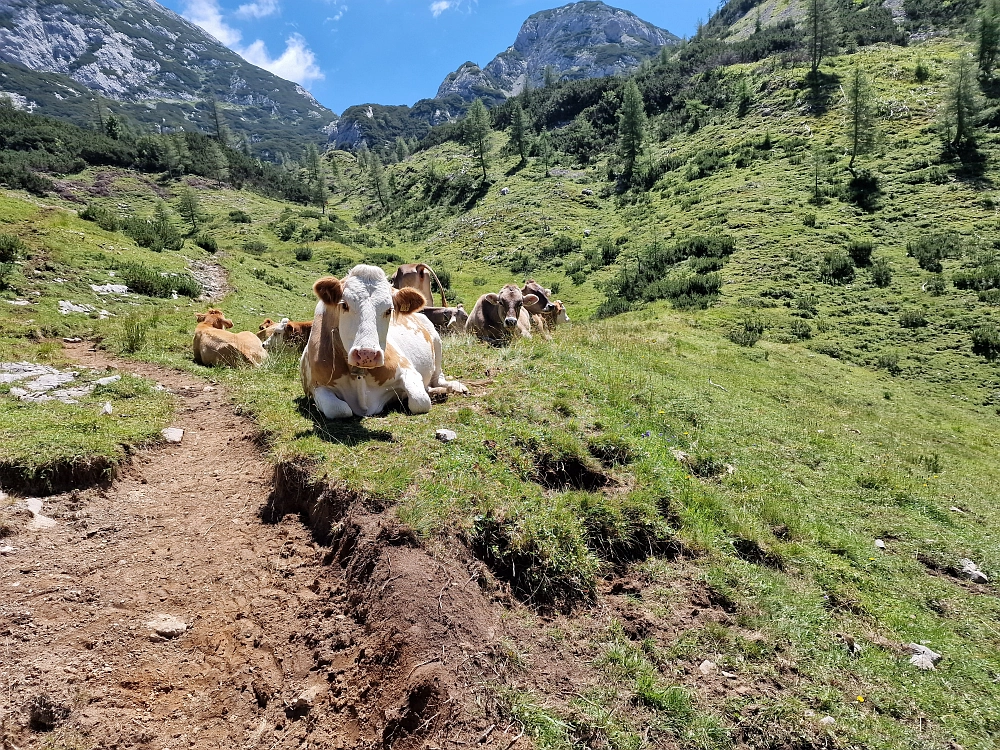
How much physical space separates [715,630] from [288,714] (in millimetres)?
3080

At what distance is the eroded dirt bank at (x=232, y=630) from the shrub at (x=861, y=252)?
26276mm

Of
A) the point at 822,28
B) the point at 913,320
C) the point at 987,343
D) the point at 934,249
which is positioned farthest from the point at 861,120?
the point at 822,28

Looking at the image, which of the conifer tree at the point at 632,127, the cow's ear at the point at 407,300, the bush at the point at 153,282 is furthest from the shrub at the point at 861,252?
the conifer tree at the point at 632,127

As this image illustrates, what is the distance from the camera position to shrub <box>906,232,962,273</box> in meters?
21.3

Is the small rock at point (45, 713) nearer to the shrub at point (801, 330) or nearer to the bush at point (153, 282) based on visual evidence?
the bush at point (153, 282)

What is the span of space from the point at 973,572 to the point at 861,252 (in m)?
22.4

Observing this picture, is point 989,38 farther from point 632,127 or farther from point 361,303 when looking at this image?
point 361,303

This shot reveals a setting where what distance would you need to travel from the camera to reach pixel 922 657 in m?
4.23

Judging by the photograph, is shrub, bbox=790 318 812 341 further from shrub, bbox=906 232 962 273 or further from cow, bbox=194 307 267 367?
cow, bbox=194 307 267 367

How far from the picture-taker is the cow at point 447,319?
559 inches

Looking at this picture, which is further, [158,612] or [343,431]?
[343,431]

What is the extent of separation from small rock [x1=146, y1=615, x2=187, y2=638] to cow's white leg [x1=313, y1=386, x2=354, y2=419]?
268 centimetres

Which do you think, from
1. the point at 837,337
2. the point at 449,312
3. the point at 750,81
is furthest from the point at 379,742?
the point at 750,81

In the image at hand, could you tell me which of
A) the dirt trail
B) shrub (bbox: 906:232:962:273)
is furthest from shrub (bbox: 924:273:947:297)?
the dirt trail
